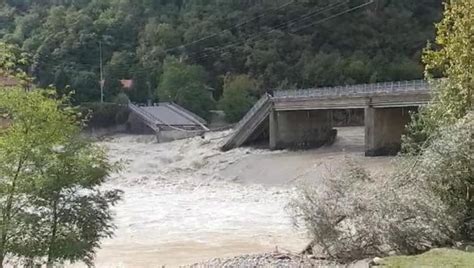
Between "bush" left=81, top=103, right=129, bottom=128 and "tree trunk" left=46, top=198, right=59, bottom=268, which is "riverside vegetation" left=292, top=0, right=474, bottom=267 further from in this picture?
"bush" left=81, top=103, right=129, bottom=128

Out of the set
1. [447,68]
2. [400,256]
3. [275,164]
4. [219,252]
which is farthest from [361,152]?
[400,256]

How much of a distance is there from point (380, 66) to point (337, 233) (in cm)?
6973

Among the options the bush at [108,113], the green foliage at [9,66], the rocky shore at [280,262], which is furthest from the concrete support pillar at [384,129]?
the bush at [108,113]

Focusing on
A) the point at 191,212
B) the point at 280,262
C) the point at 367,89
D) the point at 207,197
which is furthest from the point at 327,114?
the point at 280,262

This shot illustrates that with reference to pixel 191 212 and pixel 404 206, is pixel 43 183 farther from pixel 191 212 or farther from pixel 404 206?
pixel 191 212

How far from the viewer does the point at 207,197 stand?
38375 mm

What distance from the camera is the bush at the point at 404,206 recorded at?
591 inches

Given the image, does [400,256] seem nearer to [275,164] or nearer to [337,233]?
[337,233]

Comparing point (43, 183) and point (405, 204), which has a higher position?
point (43, 183)

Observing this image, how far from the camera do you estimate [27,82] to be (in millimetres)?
15180

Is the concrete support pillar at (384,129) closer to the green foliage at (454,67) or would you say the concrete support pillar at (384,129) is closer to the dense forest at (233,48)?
the green foliage at (454,67)

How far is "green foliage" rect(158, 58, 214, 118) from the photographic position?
3125 inches

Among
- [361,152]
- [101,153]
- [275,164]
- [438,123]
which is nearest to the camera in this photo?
[101,153]

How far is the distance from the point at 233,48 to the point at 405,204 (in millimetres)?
75844
